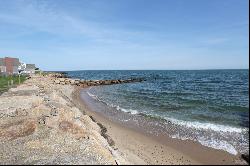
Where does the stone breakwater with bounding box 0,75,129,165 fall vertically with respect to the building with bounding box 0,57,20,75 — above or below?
below

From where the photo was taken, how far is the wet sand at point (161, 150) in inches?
478

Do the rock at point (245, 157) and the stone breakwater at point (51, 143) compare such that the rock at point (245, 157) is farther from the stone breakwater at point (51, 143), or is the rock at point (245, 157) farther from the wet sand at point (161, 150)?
the stone breakwater at point (51, 143)

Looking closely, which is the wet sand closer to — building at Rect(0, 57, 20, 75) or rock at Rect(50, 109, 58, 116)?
rock at Rect(50, 109, 58, 116)

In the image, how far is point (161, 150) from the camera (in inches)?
555

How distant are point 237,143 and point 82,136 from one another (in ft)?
25.7

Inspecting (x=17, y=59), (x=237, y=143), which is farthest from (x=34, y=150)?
(x=17, y=59)

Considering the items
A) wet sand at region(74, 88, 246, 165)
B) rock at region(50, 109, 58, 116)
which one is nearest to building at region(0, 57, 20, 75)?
rock at region(50, 109, 58, 116)

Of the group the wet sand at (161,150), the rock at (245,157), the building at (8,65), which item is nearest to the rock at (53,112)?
the wet sand at (161,150)

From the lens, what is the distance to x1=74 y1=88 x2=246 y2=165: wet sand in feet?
39.9

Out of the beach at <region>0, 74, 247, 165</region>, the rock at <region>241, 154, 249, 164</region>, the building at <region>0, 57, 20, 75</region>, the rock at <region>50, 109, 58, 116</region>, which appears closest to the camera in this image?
the beach at <region>0, 74, 247, 165</region>

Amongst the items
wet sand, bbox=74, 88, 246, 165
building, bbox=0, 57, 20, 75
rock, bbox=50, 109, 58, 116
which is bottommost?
wet sand, bbox=74, 88, 246, 165

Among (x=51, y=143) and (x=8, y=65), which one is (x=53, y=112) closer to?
(x=51, y=143)

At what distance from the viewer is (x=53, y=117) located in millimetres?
15562

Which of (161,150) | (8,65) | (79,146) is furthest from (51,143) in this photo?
(8,65)
